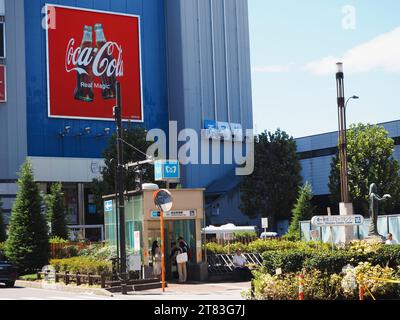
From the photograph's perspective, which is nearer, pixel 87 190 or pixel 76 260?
pixel 76 260

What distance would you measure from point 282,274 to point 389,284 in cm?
268

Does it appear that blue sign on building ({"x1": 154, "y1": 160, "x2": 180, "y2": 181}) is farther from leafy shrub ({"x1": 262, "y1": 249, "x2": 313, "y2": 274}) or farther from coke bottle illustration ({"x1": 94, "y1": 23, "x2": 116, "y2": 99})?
coke bottle illustration ({"x1": 94, "y1": 23, "x2": 116, "y2": 99})

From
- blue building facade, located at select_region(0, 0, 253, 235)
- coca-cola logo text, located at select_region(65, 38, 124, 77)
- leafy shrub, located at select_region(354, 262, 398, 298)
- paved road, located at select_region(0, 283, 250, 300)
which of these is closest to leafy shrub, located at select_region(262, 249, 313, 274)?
leafy shrub, located at select_region(354, 262, 398, 298)

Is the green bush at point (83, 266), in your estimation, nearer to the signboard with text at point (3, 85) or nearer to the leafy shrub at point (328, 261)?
the leafy shrub at point (328, 261)

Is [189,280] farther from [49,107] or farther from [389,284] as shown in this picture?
[49,107]

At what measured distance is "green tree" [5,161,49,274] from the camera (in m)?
35.7

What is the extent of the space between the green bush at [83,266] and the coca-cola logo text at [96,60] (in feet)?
123

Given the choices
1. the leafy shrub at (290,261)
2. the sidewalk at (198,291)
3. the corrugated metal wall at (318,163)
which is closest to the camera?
the leafy shrub at (290,261)

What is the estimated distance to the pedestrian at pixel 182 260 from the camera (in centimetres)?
2842

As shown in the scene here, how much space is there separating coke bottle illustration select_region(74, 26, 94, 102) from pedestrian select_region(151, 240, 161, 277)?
123 feet

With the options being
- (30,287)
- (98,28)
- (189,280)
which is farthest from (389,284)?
(98,28)

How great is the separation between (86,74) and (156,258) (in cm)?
3939

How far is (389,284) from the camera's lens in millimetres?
17250
